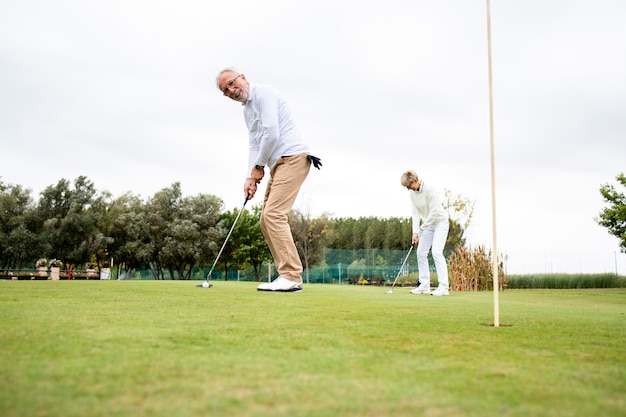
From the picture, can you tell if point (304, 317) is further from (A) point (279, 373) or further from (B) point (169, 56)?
(B) point (169, 56)

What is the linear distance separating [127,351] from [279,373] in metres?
0.63

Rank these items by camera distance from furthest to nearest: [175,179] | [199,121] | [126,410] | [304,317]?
1. [175,179]
2. [199,121]
3. [304,317]
4. [126,410]

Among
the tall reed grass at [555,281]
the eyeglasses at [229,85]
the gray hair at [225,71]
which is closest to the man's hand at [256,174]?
the eyeglasses at [229,85]

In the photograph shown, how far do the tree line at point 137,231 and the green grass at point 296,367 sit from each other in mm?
32183

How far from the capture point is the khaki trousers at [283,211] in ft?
18.5

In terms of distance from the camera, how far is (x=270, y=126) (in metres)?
5.51

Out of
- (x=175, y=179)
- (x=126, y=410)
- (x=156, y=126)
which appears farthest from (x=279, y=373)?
(x=175, y=179)

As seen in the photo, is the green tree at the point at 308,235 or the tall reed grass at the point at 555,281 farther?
the green tree at the point at 308,235

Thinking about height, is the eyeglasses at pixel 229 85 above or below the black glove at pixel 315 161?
above

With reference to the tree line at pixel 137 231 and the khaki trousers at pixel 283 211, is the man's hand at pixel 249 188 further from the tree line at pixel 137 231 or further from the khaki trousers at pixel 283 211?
the tree line at pixel 137 231

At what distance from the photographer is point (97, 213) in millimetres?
40625

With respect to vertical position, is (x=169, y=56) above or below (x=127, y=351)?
above

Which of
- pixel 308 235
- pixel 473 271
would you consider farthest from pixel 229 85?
pixel 308 235

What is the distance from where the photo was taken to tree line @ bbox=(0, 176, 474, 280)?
3766cm
